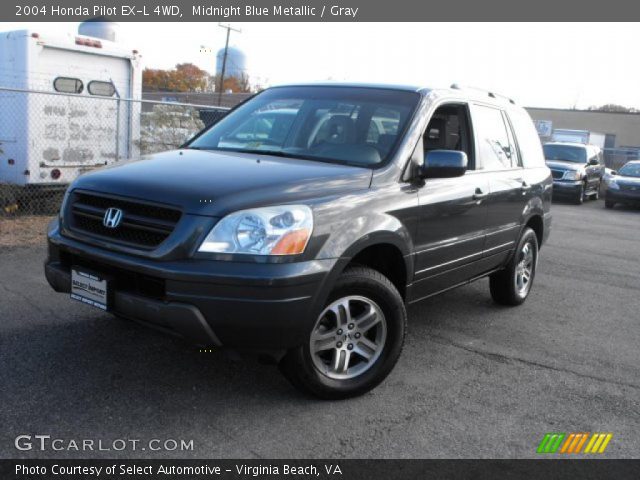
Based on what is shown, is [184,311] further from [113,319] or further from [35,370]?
[113,319]

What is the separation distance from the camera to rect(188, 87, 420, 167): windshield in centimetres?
428

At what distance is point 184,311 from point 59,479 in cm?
93

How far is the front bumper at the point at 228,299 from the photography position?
126 inches

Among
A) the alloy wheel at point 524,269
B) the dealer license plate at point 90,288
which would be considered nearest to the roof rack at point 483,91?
the alloy wheel at point 524,269

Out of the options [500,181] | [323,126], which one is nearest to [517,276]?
[500,181]

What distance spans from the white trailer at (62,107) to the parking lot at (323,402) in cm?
457

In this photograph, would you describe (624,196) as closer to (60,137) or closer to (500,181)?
(500,181)

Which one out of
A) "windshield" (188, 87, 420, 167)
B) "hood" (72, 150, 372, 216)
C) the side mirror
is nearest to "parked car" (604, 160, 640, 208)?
"windshield" (188, 87, 420, 167)

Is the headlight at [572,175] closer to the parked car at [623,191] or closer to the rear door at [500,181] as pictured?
the parked car at [623,191]

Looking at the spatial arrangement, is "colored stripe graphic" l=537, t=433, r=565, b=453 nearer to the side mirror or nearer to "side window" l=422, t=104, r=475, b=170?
the side mirror

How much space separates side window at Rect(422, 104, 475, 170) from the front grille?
200cm

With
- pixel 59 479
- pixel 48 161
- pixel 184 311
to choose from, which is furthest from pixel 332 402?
pixel 48 161

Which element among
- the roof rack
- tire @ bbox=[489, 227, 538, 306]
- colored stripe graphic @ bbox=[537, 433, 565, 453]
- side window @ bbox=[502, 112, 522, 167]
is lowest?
colored stripe graphic @ bbox=[537, 433, 565, 453]

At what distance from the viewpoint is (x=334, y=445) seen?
10.9ft
